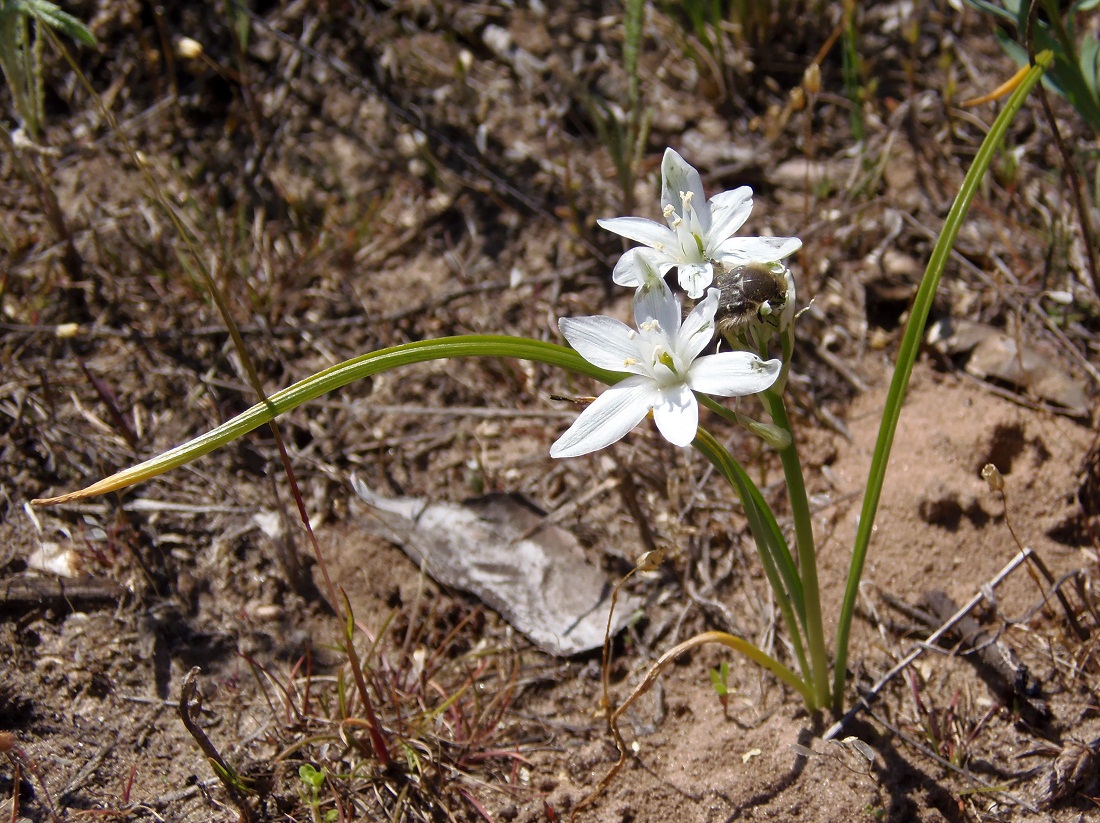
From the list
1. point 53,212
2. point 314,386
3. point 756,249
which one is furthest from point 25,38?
point 756,249

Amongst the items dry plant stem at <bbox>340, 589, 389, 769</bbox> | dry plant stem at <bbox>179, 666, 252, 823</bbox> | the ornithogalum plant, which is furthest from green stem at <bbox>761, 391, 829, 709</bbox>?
dry plant stem at <bbox>179, 666, 252, 823</bbox>

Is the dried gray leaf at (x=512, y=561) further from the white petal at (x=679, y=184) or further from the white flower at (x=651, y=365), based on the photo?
the white petal at (x=679, y=184)

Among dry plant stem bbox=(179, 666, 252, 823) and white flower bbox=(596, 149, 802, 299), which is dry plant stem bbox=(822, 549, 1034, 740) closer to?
white flower bbox=(596, 149, 802, 299)

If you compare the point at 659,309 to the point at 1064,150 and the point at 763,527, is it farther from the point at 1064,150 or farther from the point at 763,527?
the point at 1064,150

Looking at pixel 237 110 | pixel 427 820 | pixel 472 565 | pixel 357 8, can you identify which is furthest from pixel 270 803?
pixel 357 8

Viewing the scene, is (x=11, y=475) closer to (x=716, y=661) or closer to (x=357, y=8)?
(x=716, y=661)

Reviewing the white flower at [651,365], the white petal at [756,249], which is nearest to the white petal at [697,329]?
the white flower at [651,365]
